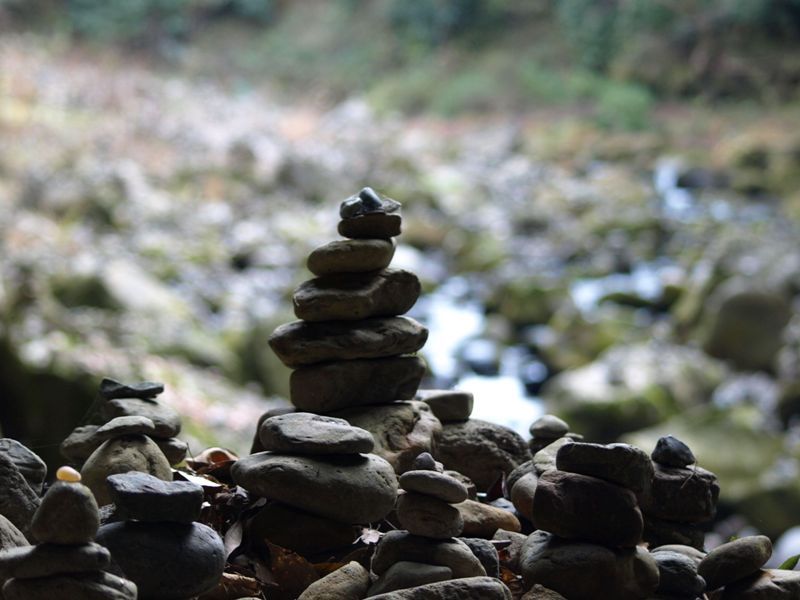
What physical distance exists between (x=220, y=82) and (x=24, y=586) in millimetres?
28910

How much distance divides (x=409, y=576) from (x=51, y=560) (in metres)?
Answer: 0.73

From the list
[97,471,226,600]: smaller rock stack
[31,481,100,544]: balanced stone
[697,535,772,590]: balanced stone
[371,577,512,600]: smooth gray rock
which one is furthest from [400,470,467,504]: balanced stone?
[31,481,100,544]: balanced stone

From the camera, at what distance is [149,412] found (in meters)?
2.63

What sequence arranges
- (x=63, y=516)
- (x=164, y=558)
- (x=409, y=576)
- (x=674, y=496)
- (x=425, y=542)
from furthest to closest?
1. (x=674, y=496)
2. (x=425, y=542)
3. (x=409, y=576)
4. (x=164, y=558)
5. (x=63, y=516)

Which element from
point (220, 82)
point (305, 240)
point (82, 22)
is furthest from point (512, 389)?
point (82, 22)

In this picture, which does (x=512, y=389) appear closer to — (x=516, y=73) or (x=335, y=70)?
(x=516, y=73)

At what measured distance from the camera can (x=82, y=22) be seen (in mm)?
29266

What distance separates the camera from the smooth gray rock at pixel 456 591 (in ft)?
6.38

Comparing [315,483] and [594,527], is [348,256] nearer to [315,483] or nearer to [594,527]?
[315,483]

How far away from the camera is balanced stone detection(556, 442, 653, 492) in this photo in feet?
7.18

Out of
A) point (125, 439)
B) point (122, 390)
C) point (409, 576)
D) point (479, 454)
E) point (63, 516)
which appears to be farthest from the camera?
point (479, 454)

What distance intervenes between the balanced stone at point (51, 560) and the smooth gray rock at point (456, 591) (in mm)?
547

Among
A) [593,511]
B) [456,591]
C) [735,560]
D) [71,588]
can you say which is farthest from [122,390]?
[735,560]

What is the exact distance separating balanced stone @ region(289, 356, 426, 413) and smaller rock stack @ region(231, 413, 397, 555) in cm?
39
